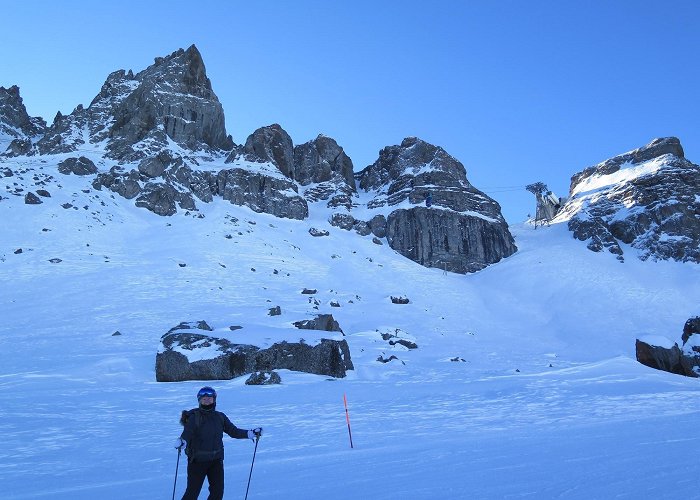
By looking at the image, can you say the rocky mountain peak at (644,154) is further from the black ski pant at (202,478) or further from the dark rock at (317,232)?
the black ski pant at (202,478)

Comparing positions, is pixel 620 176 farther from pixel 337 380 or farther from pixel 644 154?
pixel 337 380

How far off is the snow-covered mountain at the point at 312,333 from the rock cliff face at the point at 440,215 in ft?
2.78

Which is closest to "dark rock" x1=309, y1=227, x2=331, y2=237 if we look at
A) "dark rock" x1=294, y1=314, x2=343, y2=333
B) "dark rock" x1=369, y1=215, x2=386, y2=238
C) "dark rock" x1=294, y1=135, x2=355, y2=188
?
"dark rock" x1=369, y1=215, x2=386, y2=238

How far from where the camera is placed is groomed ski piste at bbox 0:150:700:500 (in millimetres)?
8047

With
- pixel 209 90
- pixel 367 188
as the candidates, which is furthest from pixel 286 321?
pixel 209 90

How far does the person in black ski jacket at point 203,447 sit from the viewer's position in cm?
628

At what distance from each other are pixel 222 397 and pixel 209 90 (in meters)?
83.9

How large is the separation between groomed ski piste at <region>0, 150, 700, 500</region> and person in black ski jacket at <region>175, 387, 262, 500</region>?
1.14 meters

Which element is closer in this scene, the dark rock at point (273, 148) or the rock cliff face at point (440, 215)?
the rock cliff face at point (440, 215)

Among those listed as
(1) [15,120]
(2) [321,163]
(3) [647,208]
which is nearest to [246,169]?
(2) [321,163]

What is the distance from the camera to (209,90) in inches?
3570

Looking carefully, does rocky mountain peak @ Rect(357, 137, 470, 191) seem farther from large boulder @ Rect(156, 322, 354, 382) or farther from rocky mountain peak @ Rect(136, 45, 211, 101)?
large boulder @ Rect(156, 322, 354, 382)

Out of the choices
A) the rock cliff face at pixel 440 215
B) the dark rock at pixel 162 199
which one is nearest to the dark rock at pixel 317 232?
the rock cliff face at pixel 440 215

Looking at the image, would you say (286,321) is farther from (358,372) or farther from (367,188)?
(367,188)
